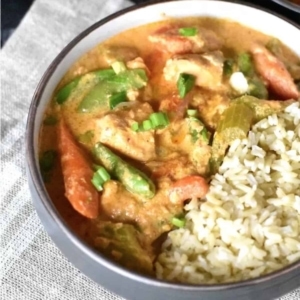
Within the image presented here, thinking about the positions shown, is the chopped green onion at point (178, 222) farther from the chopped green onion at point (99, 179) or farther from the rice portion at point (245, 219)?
the chopped green onion at point (99, 179)

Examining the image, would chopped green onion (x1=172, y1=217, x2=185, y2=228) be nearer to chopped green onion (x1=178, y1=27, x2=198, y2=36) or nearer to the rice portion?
the rice portion

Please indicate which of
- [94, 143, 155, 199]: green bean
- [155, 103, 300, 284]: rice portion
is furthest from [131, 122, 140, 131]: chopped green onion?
[155, 103, 300, 284]: rice portion

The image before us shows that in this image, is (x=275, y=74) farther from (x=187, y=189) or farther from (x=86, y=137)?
(x=86, y=137)

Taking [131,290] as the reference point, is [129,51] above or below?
above

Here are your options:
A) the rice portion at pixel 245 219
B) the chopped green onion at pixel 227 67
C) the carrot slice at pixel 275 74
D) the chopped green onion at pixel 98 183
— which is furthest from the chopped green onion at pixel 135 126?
the carrot slice at pixel 275 74

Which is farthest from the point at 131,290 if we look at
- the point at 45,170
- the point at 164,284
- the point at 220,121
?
the point at 220,121

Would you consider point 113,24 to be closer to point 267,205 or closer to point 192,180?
point 192,180

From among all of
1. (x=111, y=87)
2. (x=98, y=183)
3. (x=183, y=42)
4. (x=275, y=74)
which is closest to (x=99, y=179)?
(x=98, y=183)
